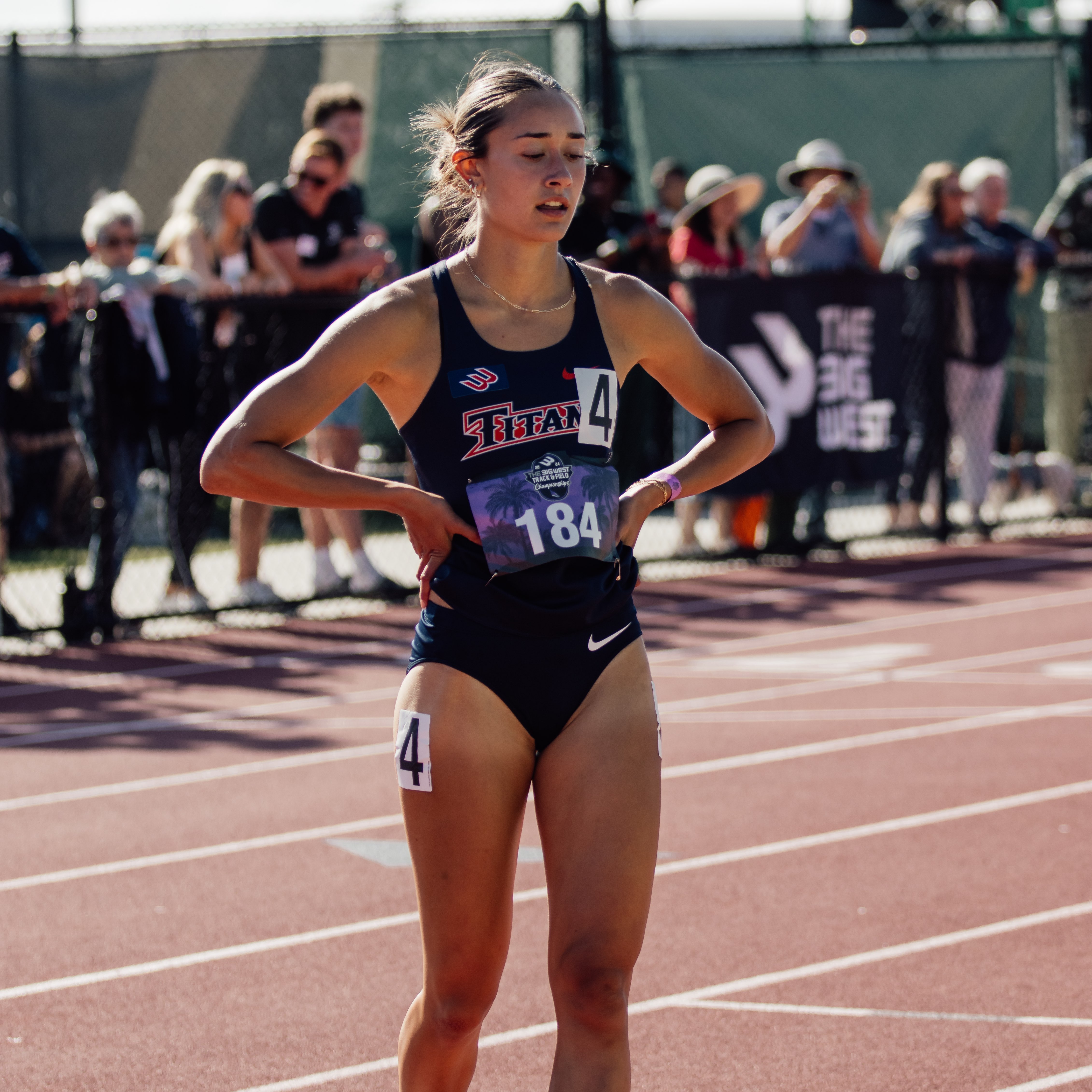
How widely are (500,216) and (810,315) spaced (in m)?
8.56

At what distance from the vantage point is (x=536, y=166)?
120 inches

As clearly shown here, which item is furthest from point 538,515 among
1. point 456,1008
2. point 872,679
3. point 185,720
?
point 872,679

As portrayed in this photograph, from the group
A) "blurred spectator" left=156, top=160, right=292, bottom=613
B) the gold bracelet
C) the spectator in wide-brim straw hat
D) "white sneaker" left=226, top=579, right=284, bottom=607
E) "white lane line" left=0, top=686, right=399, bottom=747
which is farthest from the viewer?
the spectator in wide-brim straw hat

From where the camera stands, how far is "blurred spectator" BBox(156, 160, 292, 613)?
380 inches

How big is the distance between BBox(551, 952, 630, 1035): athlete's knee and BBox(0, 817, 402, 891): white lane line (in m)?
2.88

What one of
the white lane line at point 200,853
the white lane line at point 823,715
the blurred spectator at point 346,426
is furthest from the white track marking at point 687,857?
the blurred spectator at point 346,426

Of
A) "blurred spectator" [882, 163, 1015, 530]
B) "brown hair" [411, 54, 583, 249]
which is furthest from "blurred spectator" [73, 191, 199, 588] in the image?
"brown hair" [411, 54, 583, 249]

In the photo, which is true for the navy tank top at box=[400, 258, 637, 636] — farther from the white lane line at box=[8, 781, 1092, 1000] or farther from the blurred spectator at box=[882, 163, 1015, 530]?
the blurred spectator at box=[882, 163, 1015, 530]

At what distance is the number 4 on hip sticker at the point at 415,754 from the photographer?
3010mm

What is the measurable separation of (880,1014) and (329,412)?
6.67 ft

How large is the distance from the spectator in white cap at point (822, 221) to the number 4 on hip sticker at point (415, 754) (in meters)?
8.84

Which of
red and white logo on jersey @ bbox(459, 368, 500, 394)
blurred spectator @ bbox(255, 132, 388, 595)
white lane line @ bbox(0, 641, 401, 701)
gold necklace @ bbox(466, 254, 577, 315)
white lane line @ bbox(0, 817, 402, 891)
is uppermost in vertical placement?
blurred spectator @ bbox(255, 132, 388, 595)

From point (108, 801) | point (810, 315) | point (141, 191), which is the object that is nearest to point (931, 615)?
point (810, 315)

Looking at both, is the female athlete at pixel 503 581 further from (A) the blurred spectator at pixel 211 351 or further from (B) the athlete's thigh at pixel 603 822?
→ (A) the blurred spectator at pixel 211 351
